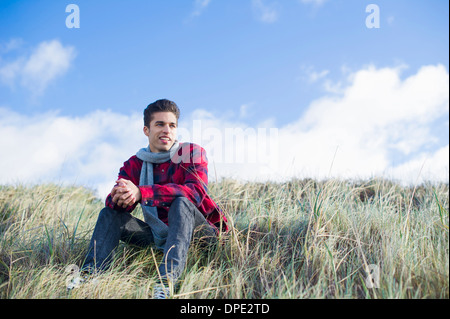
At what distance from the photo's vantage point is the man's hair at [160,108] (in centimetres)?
302

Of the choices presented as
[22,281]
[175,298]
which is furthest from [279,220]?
[22,281]

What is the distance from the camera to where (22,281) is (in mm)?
2361

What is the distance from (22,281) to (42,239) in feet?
2.84

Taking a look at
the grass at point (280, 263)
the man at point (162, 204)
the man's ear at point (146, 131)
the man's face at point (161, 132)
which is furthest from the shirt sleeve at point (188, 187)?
the man's ear at point (146, 131)

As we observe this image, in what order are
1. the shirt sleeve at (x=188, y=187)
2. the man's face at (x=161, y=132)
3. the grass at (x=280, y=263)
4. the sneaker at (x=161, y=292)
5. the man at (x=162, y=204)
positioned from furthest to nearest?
the man's face at (x=161, y=132)
the shirt sleeve at (x=188, y=187)
the man at (x=162, y=204)
the grass at (x=280, y=263)
the sneaker at (x=161, y=292)

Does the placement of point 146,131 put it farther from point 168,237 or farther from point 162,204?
point 168,237

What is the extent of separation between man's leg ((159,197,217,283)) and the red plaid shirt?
9 cm

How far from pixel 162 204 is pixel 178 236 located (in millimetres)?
276

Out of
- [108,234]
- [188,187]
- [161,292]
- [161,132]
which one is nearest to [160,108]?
[161,132]

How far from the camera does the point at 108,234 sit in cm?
251

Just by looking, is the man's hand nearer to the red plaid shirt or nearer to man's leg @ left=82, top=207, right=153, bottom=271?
the red plaid shirt

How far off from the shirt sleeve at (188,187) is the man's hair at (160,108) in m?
0.43

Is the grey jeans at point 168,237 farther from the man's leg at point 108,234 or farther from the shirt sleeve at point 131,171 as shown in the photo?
the shirt sleeve at point 131,171
